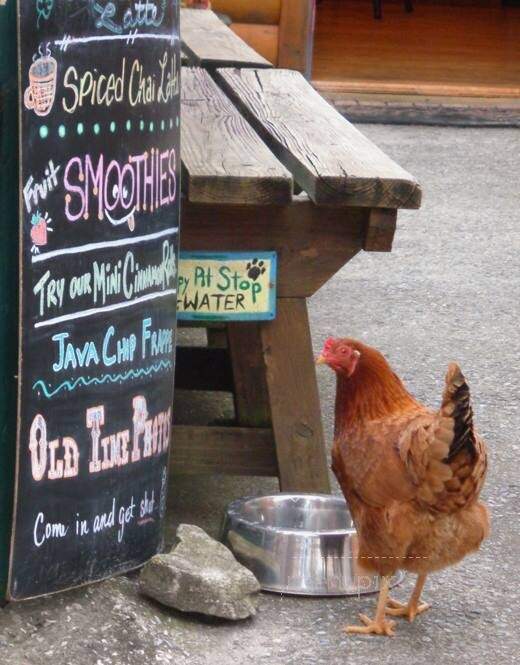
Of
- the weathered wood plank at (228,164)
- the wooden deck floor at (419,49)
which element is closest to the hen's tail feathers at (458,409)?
the weathered wood plank at (228,164)

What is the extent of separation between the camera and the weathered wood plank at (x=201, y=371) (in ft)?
17.7

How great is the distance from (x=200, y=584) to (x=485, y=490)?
1.51m

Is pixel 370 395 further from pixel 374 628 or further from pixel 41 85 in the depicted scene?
pixel 41 85

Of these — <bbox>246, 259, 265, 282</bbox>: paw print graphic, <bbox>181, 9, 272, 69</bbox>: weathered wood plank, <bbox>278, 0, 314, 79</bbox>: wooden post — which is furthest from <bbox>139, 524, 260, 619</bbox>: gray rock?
<bbox>278, 0, 314, 79</bbox>: wooden post

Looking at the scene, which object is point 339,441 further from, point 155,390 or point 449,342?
point 449,342

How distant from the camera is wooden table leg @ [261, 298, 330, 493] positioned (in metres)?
4.22

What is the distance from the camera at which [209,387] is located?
17.8 ft

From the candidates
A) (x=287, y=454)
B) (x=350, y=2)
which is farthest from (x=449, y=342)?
(x=350, y=2)

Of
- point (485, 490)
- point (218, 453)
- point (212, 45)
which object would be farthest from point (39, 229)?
point (212, 45)

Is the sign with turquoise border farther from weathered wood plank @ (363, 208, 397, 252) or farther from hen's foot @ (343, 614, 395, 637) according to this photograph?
hen's foot @ (343, 614, 395, 637)

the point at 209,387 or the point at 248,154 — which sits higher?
the point at 248,154

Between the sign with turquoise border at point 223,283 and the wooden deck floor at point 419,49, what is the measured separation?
8.17 meters

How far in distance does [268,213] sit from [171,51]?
0.67 metres

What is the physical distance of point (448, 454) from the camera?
3598 millimetres
